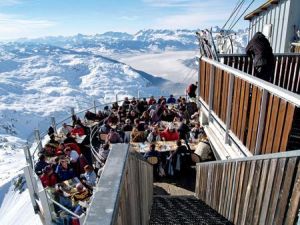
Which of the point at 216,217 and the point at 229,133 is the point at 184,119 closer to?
the point at 229,133

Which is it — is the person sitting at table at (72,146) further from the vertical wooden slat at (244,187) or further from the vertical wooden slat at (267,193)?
the vertical wooden slat at (267,193)

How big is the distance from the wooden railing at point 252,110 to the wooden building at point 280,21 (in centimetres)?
663

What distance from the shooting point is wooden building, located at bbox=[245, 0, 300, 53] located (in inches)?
476

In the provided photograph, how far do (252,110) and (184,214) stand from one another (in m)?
2.25

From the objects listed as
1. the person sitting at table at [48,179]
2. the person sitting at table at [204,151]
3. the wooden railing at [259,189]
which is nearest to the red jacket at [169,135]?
the person sitting at table at [204,151]

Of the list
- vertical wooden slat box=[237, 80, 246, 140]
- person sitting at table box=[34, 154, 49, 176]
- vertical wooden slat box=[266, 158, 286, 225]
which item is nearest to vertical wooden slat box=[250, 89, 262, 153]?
vertical wooden slat box=[237, 80, 246, 140]

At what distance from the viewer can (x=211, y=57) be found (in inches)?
305

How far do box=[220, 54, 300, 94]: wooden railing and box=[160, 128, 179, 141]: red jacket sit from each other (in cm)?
405

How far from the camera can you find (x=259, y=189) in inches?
131

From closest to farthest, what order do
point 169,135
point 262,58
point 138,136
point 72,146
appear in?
point 262,58 → point 72,146 → point 138,136 → point 169,135

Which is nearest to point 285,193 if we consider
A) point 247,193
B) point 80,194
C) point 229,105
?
point 247,193

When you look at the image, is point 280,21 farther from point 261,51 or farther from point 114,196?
point 114,196

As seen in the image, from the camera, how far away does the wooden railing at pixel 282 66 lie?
22.9ft

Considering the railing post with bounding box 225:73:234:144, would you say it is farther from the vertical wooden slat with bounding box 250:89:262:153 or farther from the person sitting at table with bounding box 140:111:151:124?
the person sitting at table with bounding box 140:111:151:124
